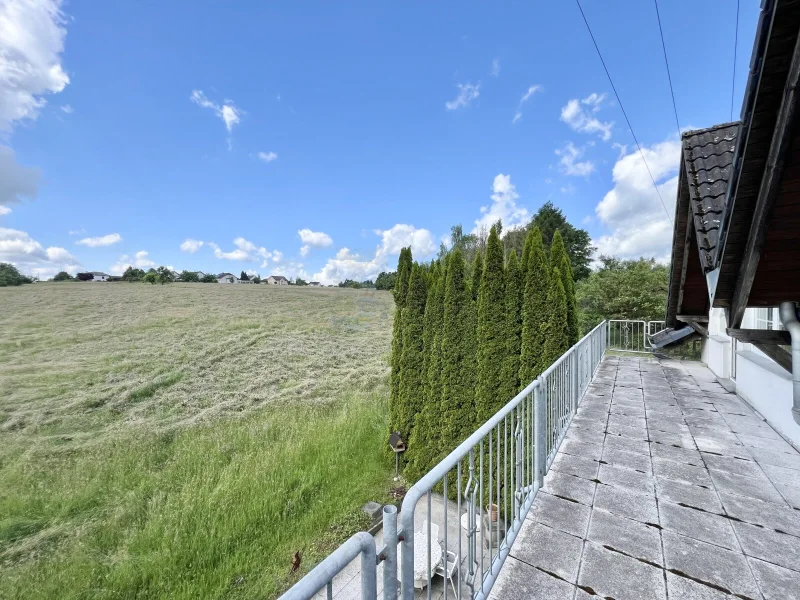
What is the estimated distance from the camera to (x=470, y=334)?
625cm

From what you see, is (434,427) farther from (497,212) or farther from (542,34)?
(497,212)

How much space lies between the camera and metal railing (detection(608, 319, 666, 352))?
9.51 m

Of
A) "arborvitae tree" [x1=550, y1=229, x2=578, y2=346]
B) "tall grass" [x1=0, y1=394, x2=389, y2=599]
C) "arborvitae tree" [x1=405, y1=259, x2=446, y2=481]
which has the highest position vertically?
"arborvitae tree" [x1=550, y1=229, x2=578, y2=346]

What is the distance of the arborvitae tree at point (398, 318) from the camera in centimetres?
758

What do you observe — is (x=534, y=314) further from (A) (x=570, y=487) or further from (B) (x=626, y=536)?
(B) (x=626, y=536)

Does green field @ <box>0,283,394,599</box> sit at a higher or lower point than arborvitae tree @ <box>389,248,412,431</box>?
lower

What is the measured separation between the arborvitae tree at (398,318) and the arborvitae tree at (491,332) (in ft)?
7.09

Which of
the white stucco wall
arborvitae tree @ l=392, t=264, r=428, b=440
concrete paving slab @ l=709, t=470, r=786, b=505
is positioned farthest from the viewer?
arborvitae tree @ l=392, t=264, r=428, b=440

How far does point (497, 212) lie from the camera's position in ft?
56.4

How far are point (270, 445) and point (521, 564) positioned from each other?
8.13 metres

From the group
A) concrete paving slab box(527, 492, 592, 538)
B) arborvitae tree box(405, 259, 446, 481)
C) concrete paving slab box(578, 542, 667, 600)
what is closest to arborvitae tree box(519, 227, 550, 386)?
arborvitae tree box(405, 259, 446, 481)

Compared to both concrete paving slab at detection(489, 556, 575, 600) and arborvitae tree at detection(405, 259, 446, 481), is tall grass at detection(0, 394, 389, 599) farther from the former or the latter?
concrete paving slab at detection(489, 556, 575, 600)

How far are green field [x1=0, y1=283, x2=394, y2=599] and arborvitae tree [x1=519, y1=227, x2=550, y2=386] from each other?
4.32m

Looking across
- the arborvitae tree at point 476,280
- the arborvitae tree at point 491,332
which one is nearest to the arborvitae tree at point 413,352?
the arborvitae tree at point 476,280
